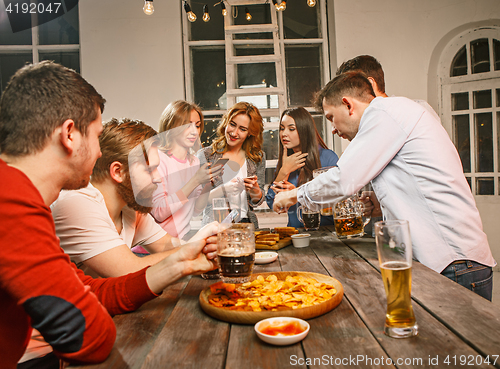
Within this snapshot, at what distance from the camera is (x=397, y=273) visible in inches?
29.6

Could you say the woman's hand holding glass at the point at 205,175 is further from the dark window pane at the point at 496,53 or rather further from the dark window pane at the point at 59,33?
the dark window pane at the point at 496,53

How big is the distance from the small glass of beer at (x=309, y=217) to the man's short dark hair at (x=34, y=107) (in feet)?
4.51

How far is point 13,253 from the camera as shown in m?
0.61

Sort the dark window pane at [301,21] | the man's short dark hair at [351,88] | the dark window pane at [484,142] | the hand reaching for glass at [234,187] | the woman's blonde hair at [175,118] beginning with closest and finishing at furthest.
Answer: the man's short dark hair at [351,88] → the hand reaching for glass at [234,187] → the woman's blonde hair at [175,118] → the dark window pane at [484,142] → the dark window pane at [301,21]

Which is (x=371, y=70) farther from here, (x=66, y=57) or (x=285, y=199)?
(x=66, y=57)

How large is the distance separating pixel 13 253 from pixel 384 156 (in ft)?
4.39

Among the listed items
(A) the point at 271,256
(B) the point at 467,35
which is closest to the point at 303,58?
(B) the point at 467,35

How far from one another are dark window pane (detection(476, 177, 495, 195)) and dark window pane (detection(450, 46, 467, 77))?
1.18 m

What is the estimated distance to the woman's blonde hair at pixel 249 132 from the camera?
2836 mm

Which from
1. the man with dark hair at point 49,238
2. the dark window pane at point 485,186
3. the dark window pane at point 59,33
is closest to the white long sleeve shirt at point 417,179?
the man with dark hair at point 49,238

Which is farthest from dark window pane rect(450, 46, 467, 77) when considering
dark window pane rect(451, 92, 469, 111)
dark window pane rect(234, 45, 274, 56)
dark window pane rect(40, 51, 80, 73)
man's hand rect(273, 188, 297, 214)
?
dark window pane rect(40, 51, 80, 73)

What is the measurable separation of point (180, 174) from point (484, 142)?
3.38m

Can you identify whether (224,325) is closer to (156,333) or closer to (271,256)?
(156,333)

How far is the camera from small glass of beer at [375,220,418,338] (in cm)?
74
